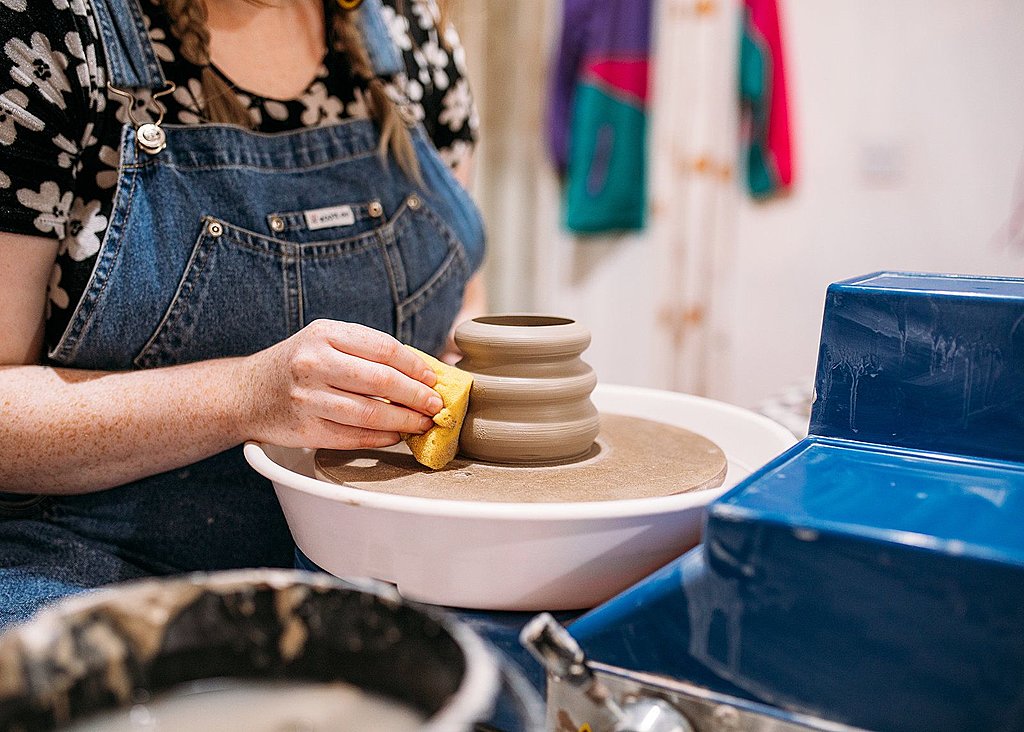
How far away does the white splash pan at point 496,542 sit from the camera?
59 centimetres

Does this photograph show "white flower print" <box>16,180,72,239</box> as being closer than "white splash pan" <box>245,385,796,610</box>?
No

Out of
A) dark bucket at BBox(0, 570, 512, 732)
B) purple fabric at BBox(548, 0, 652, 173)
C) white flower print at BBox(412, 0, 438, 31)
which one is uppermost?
purple fabric at BBox(548, 0, 652, 173)

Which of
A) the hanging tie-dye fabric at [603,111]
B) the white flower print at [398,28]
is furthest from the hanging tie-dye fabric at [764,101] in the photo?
the white flower print at [398,28]

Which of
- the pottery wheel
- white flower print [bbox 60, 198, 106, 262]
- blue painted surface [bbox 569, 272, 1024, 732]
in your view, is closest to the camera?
blue painted surface [bbox 569, 272, 1024, 732]

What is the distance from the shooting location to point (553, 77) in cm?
278

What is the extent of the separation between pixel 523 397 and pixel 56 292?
46 cm

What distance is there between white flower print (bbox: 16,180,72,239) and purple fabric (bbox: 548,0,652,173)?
211 centimetres

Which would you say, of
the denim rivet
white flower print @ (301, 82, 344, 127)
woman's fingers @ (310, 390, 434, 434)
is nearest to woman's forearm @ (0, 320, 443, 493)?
woman's fingers @ (310, 390, 434, 434)

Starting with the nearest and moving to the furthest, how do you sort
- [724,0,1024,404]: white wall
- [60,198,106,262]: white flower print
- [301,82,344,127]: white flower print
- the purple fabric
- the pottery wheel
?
the pottery wheel, [60,198,106,262]: white flower print, [301,82,344,127]: white flower print, [724,0,1024,404]: white wall, the purple fabric

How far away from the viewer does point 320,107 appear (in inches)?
40.2

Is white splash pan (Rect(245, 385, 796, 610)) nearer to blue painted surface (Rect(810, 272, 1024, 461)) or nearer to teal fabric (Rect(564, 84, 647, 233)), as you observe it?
blue painted surface (Rect(810, 272, 1024, 461))

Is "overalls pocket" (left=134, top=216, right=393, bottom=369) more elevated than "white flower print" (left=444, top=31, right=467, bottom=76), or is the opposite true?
"white flower print" (left=444, top=31, right=467, bottom=76)

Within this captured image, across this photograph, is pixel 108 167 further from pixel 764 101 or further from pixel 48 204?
pixel 764 101

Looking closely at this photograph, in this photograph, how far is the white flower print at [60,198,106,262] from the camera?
2.73 feet
